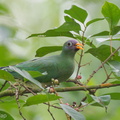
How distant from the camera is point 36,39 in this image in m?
5.67

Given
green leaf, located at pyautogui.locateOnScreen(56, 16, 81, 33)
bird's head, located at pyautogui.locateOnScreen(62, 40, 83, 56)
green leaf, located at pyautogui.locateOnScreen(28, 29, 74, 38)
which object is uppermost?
green leaf, located at pyautogui.locateOnScreen(56, 16, 81, 33)

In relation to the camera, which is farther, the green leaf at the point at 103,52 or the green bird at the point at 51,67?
the green bird at the point at 51,67

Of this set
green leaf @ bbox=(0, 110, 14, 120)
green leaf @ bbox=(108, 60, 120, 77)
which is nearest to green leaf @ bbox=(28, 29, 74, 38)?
green leaf @ bbox=(108, 60, 120, 77)

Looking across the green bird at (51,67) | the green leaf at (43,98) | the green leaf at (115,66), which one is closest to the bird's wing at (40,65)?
the green bird at (51,67)

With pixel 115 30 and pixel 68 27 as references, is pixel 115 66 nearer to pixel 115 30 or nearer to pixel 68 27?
pixel 115 30

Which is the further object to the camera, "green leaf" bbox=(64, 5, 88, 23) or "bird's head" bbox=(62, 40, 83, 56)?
"bird's head" bbox=(62, 40, 83, 56)

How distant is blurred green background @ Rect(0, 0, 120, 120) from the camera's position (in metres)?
3.88

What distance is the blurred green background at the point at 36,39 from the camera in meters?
3.88

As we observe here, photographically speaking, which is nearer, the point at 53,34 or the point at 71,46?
the point at 53,34

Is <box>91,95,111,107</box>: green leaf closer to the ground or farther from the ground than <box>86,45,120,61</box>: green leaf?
closer to the ground

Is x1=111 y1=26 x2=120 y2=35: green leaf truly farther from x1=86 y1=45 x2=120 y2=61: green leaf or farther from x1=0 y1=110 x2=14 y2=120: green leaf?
x1=0 y1=110 x2=14 y2=120: green leaf

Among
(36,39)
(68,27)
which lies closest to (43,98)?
(68,27)

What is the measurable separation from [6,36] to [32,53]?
32.1 inches

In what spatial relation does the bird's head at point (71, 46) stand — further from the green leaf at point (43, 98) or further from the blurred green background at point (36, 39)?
the green leaf at point (43, 98)
